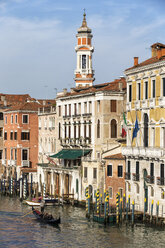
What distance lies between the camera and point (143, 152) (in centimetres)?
5175

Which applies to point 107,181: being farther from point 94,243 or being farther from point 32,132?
point 32,132

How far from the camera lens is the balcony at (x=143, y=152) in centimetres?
4903

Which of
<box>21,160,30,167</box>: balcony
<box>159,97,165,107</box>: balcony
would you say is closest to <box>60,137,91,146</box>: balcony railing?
<box>21,160,30,167</box>: balcony

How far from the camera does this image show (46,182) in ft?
241

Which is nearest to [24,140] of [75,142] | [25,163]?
[25,163]

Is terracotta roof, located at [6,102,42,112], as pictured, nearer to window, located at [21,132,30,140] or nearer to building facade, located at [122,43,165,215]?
window, located at [21,132,30,140]

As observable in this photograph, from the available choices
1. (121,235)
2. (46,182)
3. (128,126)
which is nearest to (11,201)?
(46,182)

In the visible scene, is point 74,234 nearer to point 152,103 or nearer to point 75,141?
point 152,103

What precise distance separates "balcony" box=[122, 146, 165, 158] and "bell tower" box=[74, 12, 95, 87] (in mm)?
28269

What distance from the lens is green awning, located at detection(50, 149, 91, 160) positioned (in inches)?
2594

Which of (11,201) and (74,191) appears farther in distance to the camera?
(11,201)

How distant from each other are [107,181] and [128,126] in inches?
231

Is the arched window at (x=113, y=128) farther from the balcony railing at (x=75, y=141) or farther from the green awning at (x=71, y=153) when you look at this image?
the green awning at (x=71, y=153)

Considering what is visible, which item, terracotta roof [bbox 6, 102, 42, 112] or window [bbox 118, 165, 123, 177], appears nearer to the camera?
window [bbox 118, 165, 123, 177]
